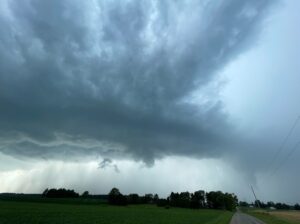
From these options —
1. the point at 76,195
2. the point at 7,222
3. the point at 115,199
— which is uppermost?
the point at 76,195

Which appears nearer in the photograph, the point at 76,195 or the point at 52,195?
the point at 52,195

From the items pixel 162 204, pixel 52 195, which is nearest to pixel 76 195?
pixel 52 195

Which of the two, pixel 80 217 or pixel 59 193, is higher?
pixel 59 193

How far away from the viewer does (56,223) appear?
132 feet

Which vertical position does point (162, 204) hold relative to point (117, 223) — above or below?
above

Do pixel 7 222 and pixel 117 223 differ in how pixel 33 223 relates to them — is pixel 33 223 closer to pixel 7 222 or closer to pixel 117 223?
pixel 7 222

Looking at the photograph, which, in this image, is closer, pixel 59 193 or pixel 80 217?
pixel 80 217

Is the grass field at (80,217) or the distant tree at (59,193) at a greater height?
the distant tree at (59,193)

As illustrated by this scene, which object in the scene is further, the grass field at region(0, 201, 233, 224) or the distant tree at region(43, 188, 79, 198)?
the distant tree at region(43, 188, 79, 198)

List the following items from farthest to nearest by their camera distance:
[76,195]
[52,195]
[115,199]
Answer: [76,195] → [52,195] → [115,199]

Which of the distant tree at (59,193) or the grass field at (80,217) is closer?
the grass field at (80,217)

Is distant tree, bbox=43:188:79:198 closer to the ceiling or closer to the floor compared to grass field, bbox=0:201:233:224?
closer to the ceiling

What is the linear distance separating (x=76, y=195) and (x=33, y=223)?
155 m

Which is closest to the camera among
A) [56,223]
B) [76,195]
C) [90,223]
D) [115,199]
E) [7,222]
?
[7,222]
